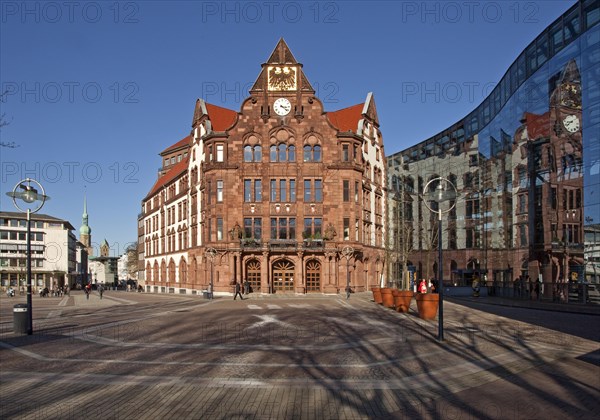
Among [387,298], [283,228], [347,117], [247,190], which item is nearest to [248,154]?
[247,190]

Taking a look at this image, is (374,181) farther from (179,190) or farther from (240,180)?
(179,190)

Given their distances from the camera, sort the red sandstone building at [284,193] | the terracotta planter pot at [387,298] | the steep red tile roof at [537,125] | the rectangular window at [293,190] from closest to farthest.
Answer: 1. the terracotta planter pot at [387,298]
2. the steep red tile roof at [537,125]
3. the red sandstone building at [284,193]
4. the rectangular window at [293,190]

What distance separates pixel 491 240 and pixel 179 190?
3895cm

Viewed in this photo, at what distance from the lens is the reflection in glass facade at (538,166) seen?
37.6 m

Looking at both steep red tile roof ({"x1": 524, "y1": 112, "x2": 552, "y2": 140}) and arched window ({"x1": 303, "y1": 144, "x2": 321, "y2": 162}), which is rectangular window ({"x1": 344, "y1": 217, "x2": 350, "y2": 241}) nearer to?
arched window ({"x1": 303, "y1": 144, "x2": 321, "y2": 162})

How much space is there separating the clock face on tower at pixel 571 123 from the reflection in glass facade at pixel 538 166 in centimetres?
11

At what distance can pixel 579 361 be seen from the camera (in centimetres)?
1352

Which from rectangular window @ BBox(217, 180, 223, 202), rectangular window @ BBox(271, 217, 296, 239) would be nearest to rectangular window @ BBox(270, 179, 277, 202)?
rectangular window @ BBox(271, 217, 296, 239)

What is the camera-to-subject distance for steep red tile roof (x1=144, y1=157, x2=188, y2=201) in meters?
72.7

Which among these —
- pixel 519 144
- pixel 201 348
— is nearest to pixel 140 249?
pixel 519 144

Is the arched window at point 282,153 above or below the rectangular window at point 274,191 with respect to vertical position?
above

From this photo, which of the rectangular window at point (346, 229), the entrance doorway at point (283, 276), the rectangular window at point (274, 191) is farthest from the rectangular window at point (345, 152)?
the entrance doorway at point (283, 276)

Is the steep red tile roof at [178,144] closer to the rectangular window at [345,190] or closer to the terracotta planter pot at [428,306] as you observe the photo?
the rectangular window at [345,190]

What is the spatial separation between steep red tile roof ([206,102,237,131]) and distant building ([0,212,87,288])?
214 ft
